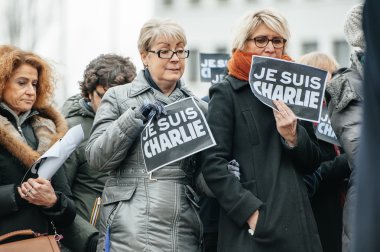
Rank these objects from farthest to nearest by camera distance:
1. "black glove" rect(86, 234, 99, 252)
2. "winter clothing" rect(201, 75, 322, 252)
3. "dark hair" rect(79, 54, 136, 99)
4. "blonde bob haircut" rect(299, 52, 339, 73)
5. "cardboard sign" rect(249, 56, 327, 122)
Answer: "blonde bob haircut" rect(299, 52, 339, 73) < "dark hair" rect(79, 54, 136, 99) < "black glove" rect(86, 234, 99, 252) < "cardboard sign" rect(249, 56, 327, 122) < "winter clothing" rect(201, 75, 322, 252)

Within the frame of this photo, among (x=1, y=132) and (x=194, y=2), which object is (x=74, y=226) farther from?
(x=194, y=2)

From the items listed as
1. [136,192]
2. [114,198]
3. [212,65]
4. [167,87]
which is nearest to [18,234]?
[114,198]

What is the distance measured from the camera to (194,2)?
194 feet

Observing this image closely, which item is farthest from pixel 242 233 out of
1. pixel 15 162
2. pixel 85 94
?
pixel 85 94

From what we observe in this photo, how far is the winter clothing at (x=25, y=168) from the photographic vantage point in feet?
15.3

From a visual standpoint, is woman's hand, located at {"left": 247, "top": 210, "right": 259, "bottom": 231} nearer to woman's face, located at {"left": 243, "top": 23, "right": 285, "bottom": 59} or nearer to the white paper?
woman's face, located at {"left": 243, "top": 23, "right": 285, "bottom": 59}

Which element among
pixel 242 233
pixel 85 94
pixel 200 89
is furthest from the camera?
pixel 200 89

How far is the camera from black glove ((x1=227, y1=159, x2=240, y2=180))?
4418 mm

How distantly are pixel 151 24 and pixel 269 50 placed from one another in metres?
0.68

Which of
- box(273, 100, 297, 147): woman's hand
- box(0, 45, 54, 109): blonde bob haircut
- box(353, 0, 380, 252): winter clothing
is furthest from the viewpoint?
box(0, 45, 54, 109): blonde bob haircut

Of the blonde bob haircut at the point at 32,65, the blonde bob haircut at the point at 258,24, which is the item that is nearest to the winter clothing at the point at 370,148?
the blonde bob haircut at the point at 258,24

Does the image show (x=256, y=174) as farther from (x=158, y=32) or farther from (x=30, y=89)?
(x=30, y=89)

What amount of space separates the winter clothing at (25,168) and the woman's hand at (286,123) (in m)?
1.37

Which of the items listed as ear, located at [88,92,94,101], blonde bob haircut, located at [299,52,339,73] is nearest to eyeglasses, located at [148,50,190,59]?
ear, located at [88,92,94,101]
